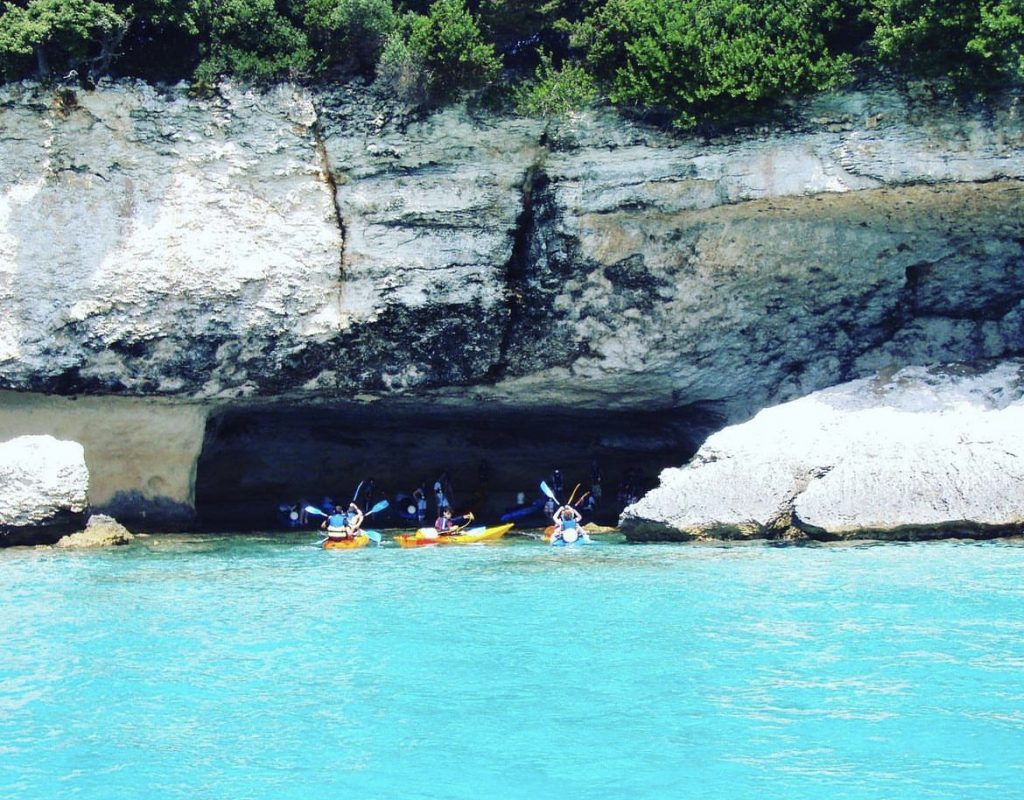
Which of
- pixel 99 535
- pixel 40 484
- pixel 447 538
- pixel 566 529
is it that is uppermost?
pixel 40 484

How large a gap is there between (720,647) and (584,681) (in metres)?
1.58

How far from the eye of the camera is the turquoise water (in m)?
7.41

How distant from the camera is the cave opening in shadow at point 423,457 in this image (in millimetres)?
24328

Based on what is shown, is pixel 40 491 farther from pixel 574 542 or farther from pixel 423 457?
pixel 423 457

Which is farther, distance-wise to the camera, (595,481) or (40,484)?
(595,481)

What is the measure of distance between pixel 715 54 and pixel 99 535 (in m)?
12.9

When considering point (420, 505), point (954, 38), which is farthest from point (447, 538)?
point (954, 38)

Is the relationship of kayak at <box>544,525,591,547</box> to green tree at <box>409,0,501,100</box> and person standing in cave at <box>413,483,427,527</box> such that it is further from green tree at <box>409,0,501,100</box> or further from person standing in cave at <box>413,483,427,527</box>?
green tree at <box>409,0,501,100</box>

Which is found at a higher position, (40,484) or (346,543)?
(40,484)

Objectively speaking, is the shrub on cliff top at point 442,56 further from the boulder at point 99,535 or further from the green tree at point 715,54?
the boulder at point 99,535

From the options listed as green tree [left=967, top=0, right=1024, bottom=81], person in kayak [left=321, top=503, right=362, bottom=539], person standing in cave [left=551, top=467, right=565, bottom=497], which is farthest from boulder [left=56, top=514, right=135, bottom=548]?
green tree [left=967, top=0, right=1024, bottom=81]

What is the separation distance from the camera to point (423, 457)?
27.1 m

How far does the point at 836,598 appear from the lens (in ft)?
40.5

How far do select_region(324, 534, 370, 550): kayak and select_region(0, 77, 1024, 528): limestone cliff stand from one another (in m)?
3.07
